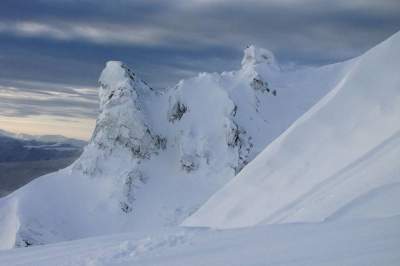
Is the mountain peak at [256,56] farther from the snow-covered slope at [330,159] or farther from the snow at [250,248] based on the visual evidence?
the snow at [250,248]

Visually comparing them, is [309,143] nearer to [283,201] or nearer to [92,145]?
[283,201]

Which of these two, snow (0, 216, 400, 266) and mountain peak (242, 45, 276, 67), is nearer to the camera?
snow (0, 216, 400, 266)

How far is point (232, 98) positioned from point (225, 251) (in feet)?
266

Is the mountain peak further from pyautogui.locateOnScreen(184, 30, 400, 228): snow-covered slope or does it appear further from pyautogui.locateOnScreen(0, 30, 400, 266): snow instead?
pyautogui.locateOnScreen(184, 30, 400, 228): snow-covered slope

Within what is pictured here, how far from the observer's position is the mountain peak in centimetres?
10838

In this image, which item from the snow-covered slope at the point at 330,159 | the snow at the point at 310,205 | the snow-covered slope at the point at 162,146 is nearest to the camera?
the snow at the point at 310,205

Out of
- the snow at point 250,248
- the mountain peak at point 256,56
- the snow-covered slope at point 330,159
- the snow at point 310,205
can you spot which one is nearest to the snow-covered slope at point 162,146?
the mountain peak at point 256,56

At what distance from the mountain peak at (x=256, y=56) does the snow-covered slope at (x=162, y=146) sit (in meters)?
7.92

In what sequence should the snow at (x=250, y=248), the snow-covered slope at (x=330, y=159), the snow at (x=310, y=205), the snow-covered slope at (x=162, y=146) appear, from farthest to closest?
1. the snow-covered slope at (x=162, y=146)
2. the snow-covered slope at (x=330, y=159)
3. the snow at (x=310, y=205)
4. the snow at (x=250, y=248)

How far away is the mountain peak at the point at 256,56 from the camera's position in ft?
356

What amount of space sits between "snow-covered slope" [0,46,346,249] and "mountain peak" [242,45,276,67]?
312 inches

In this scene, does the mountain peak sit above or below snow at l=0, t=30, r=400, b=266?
above

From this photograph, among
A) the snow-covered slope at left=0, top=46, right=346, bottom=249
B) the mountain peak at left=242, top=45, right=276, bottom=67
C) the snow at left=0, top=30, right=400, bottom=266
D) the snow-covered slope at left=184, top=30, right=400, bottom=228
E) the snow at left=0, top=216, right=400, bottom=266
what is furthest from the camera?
the mountain peak at left=242, top=45, right=276, bottom=67

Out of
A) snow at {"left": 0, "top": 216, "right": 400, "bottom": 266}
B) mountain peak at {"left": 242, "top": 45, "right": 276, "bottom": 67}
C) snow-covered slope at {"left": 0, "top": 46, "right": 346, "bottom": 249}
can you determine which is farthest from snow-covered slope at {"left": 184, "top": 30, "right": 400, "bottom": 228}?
mountain peak at {"left": 242, "top": 45, "right": 276, "bottom": 67}
